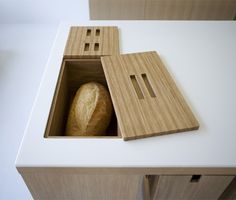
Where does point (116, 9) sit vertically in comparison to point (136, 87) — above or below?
above

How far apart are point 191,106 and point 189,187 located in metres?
0.27

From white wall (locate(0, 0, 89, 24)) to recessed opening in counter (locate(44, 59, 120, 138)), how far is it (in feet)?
5.86

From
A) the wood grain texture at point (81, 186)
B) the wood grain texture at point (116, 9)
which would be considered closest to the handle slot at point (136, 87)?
the wood grain texture at point (81, 186)

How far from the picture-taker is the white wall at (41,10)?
247cm

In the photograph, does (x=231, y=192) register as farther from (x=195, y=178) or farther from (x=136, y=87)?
(x=136, y=87)

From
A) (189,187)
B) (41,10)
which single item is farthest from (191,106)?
(41,10)

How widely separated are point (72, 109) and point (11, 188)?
0.86 m

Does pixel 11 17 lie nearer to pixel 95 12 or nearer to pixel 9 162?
pixel 95 12

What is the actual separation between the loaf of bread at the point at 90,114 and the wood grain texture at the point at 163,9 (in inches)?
33.9

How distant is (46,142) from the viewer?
0.61m

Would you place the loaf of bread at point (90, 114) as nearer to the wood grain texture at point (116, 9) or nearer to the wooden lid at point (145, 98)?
the wooden lid at point (145, 98)

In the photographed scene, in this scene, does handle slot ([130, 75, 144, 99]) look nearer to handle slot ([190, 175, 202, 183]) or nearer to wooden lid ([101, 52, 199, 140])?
wooden lid ([101, 52, 199, 140])

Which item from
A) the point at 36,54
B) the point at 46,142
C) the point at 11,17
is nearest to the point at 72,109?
the point at 46,142

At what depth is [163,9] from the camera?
150 centimetres
